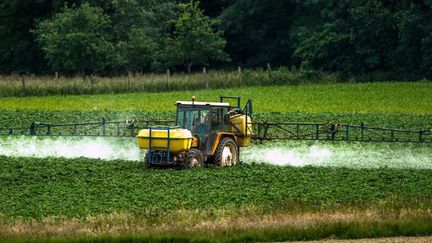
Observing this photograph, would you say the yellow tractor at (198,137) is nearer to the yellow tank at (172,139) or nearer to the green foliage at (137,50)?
the yellow tank at (172,139)

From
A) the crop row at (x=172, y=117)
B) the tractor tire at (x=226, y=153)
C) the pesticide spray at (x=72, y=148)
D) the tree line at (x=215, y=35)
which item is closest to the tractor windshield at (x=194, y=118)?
the tractor tire at (x=226, y=153)

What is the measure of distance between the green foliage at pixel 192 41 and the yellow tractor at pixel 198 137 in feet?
119

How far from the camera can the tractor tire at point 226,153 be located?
1089 inches

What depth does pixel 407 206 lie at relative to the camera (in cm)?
2109

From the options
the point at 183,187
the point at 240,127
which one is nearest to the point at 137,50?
the point at 240,127

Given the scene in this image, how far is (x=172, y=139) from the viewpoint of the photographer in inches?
1043

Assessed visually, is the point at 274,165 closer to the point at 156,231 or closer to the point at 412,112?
the point at 156,231

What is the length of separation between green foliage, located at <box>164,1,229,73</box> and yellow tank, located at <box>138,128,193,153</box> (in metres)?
38.1

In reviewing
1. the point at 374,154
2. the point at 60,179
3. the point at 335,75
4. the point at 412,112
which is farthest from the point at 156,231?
the point at 335,75

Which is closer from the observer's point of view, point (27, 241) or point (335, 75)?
point (27, 241)

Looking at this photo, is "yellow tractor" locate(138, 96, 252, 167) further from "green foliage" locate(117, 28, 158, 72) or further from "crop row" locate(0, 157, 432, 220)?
"green foliage" locate(117, 28, 158, 72)

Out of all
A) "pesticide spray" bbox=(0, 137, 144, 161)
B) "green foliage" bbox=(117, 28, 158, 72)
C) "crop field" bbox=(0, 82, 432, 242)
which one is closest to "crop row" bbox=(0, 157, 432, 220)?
"crop field" bbox=(0, 82, 432, 242)

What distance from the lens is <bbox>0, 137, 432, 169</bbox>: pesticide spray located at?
3002cm

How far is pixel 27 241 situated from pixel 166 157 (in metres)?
8.75
